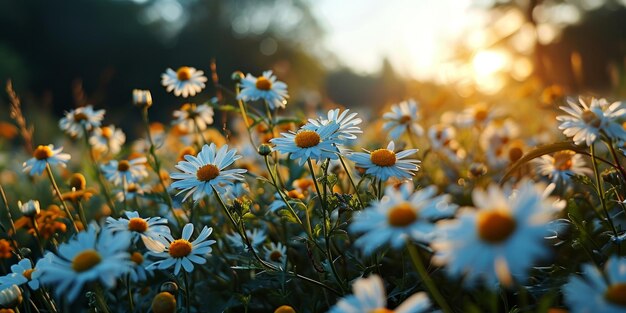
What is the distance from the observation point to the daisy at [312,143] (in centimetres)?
151

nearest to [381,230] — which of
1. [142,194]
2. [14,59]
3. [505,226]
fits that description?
[505,226]

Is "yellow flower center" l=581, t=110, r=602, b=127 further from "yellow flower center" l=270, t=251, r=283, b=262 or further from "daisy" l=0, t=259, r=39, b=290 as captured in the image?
"daisy" l=0, t=259, r=39, b=290

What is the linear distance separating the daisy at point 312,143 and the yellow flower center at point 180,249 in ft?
1.21

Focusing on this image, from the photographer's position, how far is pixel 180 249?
4.98 feet

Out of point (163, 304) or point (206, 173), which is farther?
point (206, 173)

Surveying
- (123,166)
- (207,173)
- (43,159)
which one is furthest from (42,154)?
(207,173)

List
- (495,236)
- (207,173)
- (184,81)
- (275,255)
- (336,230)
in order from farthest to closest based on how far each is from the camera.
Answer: (184,81) < (275,255) < (207,173) < (336,230) < (495,236)

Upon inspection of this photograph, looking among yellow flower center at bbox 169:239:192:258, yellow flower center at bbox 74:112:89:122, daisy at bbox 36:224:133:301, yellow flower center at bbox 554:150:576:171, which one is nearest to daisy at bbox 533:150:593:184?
yellow flower center at bbox 554:150:576:171

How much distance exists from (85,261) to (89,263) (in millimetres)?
10

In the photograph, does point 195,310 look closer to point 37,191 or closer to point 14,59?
point 37,191

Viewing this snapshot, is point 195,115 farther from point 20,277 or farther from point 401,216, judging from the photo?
point 401,216

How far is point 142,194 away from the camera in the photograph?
94.2 inches

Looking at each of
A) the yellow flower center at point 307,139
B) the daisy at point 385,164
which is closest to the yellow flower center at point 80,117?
the yellow flower center at point 307,139

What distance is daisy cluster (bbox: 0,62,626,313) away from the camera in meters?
0.91
